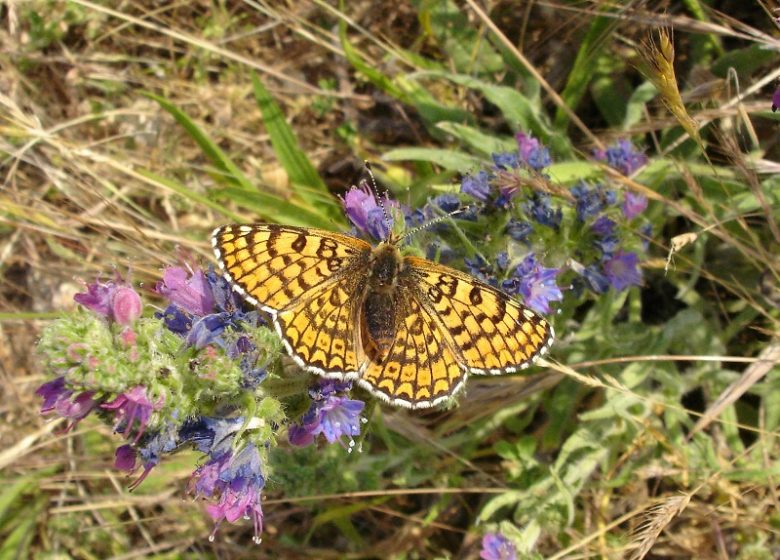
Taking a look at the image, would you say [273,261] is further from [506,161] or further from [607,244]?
[607,244]

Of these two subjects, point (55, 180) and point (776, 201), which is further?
point (55, 180)

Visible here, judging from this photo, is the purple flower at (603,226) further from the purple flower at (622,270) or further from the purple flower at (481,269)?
the purple flower at (481,269)

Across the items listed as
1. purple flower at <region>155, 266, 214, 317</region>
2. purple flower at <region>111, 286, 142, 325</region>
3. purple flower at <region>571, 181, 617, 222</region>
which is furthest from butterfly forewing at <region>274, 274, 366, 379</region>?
purple flower at <region>571, 181, 617, 222</region>

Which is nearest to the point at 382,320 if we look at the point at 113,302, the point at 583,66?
the point at 113,302

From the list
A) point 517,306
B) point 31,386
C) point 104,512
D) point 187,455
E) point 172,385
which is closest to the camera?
point 172,385

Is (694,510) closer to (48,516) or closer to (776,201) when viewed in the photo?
(776,201)

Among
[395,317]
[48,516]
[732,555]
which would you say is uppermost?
[395,317]

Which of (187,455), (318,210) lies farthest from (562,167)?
(187,455)

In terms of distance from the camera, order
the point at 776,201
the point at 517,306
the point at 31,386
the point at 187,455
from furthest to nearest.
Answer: the point at 31,386 → the point at 187,455 → the point at 776,201 → the point at 517,306
